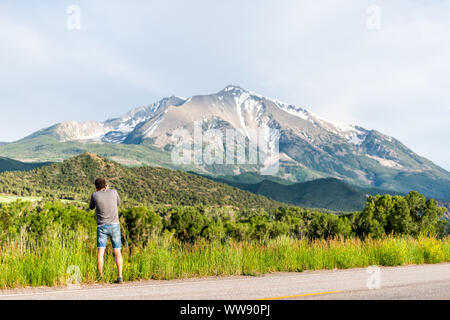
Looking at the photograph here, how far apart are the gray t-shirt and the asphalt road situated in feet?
5.26

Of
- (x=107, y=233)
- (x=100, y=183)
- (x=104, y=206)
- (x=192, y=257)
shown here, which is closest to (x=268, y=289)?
(x=192, y=257)

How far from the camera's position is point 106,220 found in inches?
391

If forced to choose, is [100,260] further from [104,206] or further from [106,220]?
[104,206]

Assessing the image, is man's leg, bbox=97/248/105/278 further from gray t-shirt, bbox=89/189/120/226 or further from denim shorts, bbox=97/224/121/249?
gray t-shirt, bbox=89/189/120/226

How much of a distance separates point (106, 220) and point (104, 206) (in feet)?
1.17

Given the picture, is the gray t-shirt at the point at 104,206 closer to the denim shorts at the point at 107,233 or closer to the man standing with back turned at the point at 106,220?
the man standing with back turned at the point at 106,220

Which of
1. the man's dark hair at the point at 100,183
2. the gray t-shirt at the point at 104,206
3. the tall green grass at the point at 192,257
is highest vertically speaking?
the man's dark hair at the point at 100,183

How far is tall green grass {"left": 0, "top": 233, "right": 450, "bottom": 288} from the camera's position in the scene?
995 cm

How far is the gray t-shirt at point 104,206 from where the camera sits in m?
9.87

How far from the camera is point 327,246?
49.8 ft

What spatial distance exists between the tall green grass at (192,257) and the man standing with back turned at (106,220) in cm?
65

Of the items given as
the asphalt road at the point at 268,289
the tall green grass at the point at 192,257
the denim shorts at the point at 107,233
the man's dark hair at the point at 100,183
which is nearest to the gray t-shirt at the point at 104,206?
the denim shorts at the point at 107,233

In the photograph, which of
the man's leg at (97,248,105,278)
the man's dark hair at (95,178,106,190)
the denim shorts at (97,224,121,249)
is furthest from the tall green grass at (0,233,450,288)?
the man's dark hair at (95,178,106,190)
